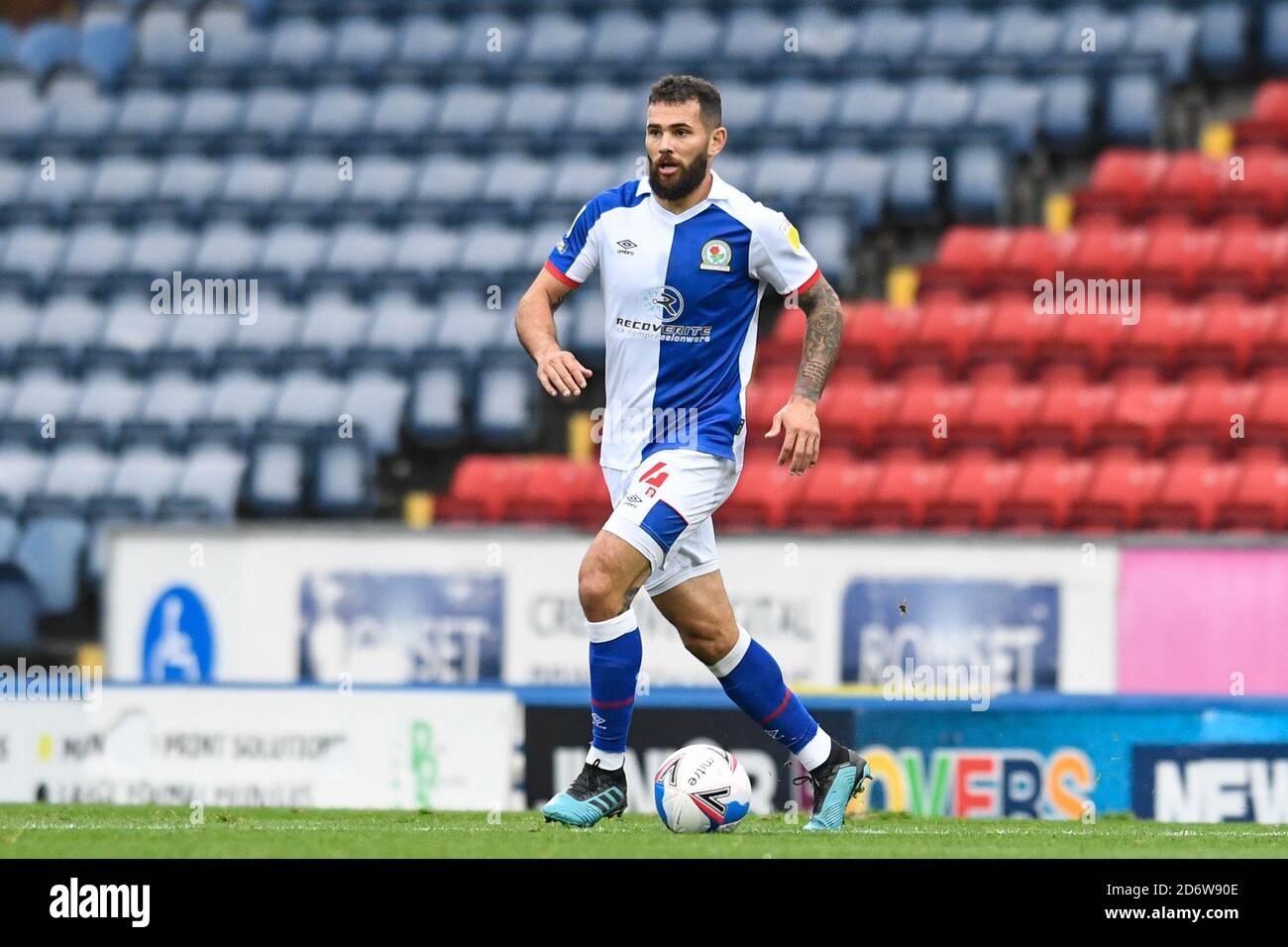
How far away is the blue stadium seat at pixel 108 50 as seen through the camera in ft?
69.1

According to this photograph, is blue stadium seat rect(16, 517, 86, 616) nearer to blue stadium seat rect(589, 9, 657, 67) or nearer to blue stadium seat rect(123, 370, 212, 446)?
blue stadium seat rect(123, 370, 212, 446)

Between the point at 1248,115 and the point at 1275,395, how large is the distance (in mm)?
4046

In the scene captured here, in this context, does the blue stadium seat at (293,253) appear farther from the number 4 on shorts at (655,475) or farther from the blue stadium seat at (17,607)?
the number 4 on shorts at (655,475)

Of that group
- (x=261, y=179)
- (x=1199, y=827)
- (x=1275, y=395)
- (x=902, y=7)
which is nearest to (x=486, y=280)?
(x=261, y=179)

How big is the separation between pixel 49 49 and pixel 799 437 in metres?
16.5

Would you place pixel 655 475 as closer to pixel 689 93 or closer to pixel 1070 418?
pixel 689 93

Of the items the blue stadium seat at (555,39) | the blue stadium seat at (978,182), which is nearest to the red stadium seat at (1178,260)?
the blue stadium seat at (978,182)

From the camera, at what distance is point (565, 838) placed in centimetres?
657

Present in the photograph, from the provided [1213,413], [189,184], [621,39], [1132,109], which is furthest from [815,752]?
[189,184]

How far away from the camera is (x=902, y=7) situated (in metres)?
18.8

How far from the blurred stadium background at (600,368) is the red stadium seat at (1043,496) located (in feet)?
0.11

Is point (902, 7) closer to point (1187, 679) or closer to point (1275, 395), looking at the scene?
point (1275, 395)

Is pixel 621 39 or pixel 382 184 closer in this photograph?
pixel 382 184
